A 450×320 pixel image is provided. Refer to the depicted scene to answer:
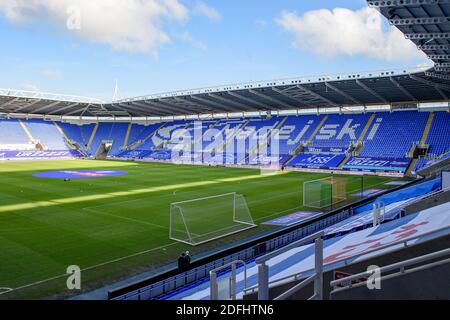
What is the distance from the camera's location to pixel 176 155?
60188 millimetres

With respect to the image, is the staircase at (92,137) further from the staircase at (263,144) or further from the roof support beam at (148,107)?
the staircase at (263,144)

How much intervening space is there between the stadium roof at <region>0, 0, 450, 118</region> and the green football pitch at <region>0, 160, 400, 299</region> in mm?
11350

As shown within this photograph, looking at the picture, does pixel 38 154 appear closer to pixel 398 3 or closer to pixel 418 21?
pixel 418 21

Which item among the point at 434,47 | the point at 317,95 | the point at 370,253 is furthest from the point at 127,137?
the point at 370,253

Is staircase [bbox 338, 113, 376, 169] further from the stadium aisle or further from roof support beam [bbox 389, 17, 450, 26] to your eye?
the stadium aisle

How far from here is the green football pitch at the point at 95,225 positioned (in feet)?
39.2

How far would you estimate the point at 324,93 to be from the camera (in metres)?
45.6

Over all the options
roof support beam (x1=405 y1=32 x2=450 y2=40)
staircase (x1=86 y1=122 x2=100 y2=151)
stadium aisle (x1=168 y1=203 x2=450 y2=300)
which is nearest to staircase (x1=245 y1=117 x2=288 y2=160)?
roof support beam (x1=405 y1=32 x2=450 y2=40)

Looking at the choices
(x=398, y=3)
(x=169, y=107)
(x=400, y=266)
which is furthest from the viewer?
(x=169, y=107)

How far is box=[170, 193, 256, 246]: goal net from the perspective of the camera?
16.2m

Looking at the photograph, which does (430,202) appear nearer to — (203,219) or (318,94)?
(203,219)

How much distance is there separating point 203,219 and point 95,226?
5156 mm

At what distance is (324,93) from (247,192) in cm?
2327

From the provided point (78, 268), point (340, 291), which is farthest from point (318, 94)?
point (340, 291)
